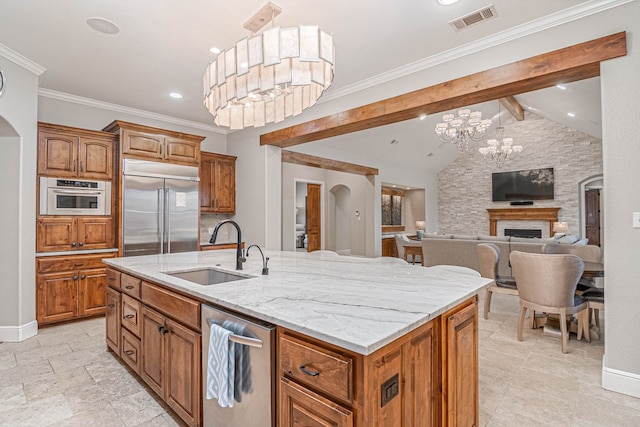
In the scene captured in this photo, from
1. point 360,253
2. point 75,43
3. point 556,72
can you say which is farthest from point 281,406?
point 360,253

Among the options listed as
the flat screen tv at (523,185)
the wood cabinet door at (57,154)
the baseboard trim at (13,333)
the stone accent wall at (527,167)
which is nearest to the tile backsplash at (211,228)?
the wood cabinet door at (57,154)

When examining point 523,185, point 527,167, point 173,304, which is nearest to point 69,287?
point 173,304

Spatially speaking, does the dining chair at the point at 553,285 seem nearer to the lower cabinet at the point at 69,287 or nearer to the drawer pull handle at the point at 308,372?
the drawer pull handle at the point at 308,372

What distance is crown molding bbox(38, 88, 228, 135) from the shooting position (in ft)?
14.2

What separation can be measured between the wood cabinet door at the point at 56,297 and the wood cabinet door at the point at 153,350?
233 centimetres

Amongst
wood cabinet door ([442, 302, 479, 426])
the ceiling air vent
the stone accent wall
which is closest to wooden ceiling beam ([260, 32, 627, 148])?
the ceiling air vent

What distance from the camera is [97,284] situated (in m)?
4.18

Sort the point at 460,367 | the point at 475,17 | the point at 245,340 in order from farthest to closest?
the point at 475,17
the point at 460,367
the point at 245,340

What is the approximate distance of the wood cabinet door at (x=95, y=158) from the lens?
13.5 feet

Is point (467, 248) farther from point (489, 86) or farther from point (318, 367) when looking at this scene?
point (318, 367)

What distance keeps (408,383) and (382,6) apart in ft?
8.52

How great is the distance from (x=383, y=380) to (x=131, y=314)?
212 cm

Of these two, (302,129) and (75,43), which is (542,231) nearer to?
(302,129)

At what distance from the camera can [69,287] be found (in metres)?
3.99
